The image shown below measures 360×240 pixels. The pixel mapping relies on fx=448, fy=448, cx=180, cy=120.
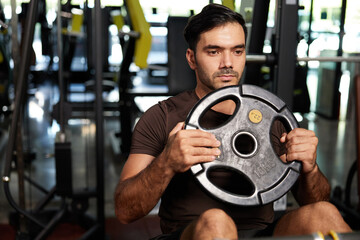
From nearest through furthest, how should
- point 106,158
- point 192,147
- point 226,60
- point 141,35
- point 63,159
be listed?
point 192,147 → point 226,60 → point 63,159 → point 141,35 → point 106,158

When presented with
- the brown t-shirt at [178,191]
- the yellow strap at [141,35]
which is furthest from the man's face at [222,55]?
the yellow strap at [141,35]

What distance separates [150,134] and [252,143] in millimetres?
329

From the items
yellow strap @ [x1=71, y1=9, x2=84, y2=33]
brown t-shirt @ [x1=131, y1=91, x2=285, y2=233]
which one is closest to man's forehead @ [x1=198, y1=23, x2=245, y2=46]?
brown t-shirt @ [x1=131, y1=91, x2=285, y2=233]

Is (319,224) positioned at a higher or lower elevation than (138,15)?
lower

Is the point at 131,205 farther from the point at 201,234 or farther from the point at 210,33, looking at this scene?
the point at 210,33

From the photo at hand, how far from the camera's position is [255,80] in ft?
6.63

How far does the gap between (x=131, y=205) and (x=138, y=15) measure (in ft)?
6.85

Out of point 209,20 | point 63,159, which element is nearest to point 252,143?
point 209,20

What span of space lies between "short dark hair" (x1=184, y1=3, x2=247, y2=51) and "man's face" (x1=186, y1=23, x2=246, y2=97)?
0.02 m

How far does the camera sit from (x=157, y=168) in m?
1.18

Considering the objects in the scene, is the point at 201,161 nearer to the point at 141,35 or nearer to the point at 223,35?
the point at 223,35

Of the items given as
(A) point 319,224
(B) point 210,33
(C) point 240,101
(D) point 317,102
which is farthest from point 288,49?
(D) point 317,102

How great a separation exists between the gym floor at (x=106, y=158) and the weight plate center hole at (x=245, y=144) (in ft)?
2.37

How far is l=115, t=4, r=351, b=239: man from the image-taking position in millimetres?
1110
